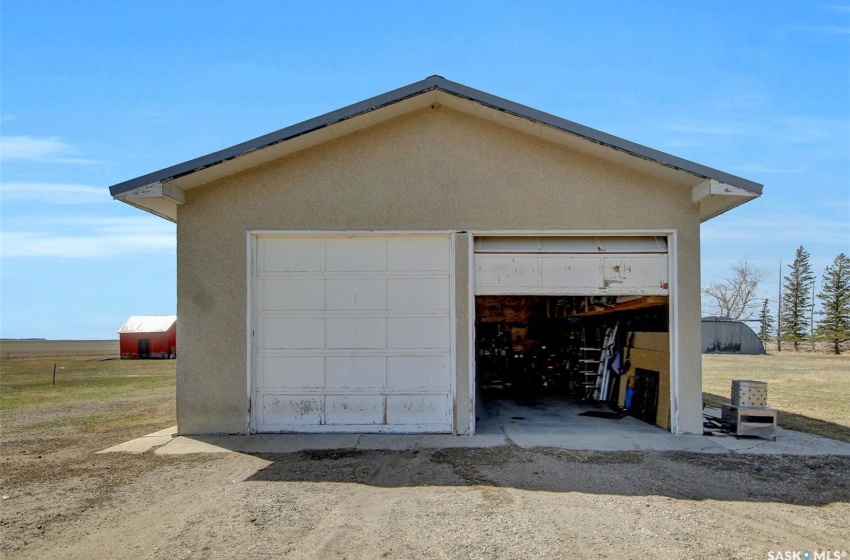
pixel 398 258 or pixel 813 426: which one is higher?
pixel 398 258

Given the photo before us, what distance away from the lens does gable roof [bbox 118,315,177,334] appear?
1660 inches

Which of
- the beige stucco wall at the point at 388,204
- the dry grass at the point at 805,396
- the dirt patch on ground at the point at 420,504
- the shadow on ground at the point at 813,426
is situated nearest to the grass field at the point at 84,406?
the beige stucco wall at the point at 388,204

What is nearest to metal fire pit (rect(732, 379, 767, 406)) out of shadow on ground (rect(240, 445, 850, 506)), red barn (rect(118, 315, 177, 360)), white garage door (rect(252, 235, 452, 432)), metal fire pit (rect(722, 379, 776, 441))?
metal fire pit (rect(722, 379, 776, 441))

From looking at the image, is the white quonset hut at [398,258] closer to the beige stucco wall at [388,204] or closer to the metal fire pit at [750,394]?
the beige stucco wall at [388,204]

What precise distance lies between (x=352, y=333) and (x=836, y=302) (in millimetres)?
51649

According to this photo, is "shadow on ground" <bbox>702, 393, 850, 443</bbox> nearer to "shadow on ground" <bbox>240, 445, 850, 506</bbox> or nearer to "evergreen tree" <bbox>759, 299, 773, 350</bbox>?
"shadow on ground" <bbox>240, 445, 850, 506</bbox>

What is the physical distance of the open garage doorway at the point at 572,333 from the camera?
8906 millimetres

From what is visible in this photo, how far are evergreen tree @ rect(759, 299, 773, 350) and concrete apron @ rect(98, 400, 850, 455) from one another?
51.2 meters

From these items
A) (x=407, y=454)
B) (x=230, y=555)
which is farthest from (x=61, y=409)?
(x=230, y=555)

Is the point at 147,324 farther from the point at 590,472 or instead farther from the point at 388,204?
the point at 590,472

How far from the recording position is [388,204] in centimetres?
880

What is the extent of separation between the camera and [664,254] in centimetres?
888

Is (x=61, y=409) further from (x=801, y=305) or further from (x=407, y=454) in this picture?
(x=801, y=305)

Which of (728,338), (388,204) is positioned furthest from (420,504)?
(728,338)
